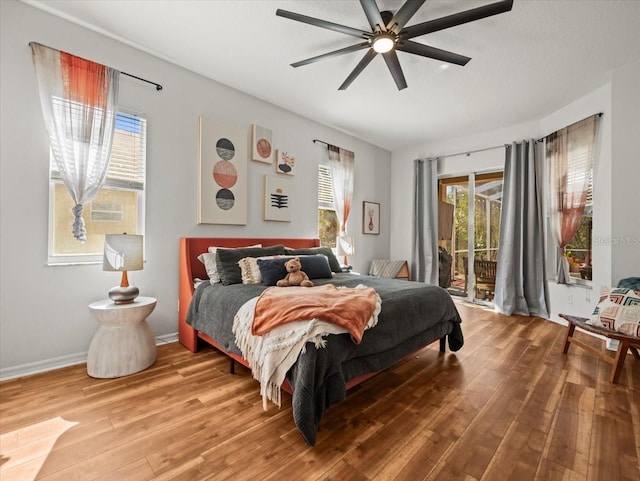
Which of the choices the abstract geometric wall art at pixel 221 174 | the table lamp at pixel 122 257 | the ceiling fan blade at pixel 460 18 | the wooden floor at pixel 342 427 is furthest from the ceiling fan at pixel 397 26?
the wooden floor at pixel 342 427

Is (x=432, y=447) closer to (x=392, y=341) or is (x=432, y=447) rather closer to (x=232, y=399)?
(x=392, y=341)

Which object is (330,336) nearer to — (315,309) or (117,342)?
(315,309)

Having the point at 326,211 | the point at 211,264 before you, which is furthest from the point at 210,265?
the point at 326,211

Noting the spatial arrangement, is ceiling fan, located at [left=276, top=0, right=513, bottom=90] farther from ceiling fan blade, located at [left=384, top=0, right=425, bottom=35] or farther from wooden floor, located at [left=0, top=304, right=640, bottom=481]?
wooden floor, located at [left=0, top=304, right=640, bottom=481]

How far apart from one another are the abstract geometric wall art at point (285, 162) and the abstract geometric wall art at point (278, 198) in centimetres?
12

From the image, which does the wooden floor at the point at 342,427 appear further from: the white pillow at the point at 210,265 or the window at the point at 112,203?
the window at the point at 112,203

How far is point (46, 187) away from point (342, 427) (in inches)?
115

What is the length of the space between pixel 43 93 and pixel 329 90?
273 centimetres

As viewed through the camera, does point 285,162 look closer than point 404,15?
No

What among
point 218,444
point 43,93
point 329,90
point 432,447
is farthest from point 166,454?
point 329,90

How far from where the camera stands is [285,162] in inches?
159

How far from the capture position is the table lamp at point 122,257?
227 centimetres

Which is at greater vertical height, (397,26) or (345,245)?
(397,26)

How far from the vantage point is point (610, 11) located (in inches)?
87.5
